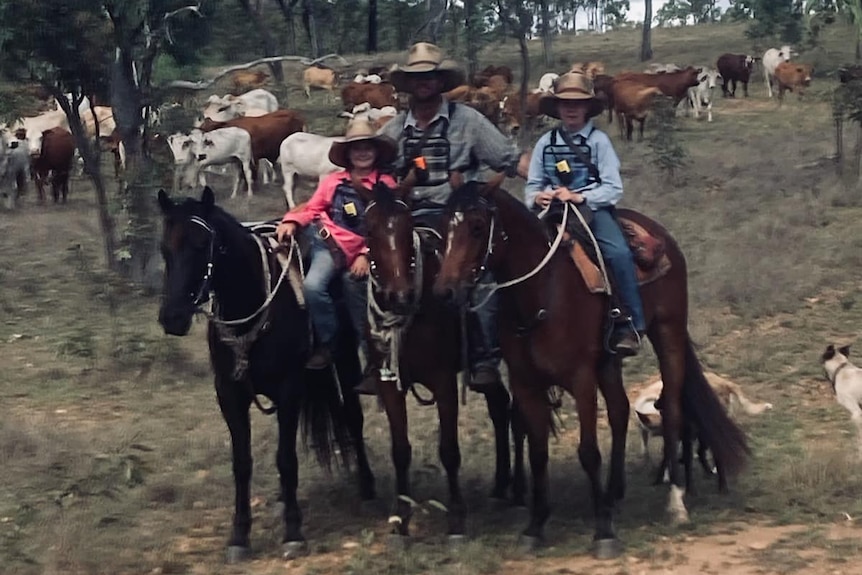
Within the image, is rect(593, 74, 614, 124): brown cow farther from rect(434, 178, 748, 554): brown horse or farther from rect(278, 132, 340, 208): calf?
rect(434, 178, 748, 554): brown horse

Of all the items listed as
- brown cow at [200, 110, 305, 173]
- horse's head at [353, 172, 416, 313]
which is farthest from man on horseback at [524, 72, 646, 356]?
brown cow at [200, 110, 305, 173]

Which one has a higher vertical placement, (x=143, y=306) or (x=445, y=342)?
(x=445, y=342)

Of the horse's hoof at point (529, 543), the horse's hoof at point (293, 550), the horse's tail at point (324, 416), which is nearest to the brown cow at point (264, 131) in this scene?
the horse's tail at point (324, 416)

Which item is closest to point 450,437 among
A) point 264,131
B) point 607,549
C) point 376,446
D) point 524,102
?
point 607,549

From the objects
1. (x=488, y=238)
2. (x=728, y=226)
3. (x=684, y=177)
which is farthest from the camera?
(x=684, y=177)

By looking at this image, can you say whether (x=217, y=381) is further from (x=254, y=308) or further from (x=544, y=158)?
(x=544, y=158)

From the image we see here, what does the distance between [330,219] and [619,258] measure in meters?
1.55

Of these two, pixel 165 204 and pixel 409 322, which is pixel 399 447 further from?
pixel 165 204

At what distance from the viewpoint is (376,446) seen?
8.63m

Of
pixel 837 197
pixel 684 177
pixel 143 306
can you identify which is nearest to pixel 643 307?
pixel 143 306

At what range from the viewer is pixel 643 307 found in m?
6.76

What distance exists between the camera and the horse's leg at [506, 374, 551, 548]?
245 inches

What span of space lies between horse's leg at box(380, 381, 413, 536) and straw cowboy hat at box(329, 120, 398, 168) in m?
1.17

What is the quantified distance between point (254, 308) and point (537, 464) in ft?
5.36
